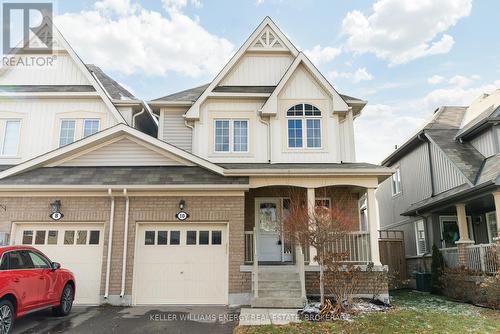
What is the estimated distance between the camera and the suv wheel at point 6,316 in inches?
281

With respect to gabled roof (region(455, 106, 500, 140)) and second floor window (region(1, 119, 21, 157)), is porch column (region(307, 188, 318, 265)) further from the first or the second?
second floor window (region(1, 119, 21, 157))

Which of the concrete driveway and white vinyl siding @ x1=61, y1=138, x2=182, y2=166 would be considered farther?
white vinyl siding @ x1=61, y1=138, x2=182, y2=166

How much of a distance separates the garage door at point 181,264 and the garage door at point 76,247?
47.8 inches

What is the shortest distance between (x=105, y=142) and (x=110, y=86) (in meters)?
4.55

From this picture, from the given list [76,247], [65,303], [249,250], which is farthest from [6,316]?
[249,250]

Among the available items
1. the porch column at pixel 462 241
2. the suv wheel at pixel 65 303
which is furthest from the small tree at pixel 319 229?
the suv wheel at pixel 65 303

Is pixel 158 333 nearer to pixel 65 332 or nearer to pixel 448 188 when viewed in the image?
pixel 65 332

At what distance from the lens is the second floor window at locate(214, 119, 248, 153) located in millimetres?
14312

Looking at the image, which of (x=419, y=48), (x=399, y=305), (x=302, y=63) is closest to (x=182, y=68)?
(x=302, y=63)

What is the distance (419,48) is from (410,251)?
9.43 metres

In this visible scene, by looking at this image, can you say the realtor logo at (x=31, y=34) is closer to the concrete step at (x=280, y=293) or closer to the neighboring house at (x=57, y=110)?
the neighboring house at (x=57, y=110)

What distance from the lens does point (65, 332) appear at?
8.10 m

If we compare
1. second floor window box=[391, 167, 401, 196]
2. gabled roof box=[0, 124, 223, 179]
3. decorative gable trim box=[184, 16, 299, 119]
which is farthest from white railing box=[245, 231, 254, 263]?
second floor window box=[391, 167, 401, 196]

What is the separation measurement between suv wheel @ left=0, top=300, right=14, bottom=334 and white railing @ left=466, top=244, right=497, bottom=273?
12550 mm
